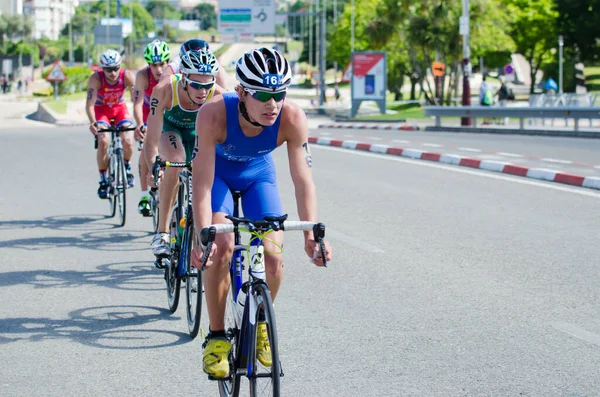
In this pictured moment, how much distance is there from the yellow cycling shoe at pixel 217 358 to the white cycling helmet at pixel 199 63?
2.55 m

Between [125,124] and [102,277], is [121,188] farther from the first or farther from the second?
[102,277]

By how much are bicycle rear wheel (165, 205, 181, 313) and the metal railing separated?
68.8 feet

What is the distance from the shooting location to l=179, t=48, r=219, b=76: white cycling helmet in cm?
695

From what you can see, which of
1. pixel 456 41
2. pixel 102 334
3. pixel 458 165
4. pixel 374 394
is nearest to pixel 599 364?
pixel 374 394

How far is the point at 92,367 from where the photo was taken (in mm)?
5746

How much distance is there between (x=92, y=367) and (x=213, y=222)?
1250mm

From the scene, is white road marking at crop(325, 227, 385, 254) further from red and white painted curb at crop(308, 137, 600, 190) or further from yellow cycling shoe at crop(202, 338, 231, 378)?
red and white painted curb at crop(308, 137, 600, 190)

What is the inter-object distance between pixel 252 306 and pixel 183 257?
2.51 m

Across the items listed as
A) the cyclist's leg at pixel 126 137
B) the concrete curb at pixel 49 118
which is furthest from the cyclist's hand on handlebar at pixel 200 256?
the concrete curb at pixel 49 118

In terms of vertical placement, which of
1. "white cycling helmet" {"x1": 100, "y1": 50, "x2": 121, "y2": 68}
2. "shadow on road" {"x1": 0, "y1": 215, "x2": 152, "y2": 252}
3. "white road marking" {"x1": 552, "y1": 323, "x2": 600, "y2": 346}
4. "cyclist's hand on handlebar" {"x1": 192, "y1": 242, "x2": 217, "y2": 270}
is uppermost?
"white cycling helmet" {"x1": 100, "y1": 50, "x2": 121, "y2": 68}

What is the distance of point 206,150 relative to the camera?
5.03m

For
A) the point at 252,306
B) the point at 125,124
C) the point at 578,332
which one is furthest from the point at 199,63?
the point at 125,124

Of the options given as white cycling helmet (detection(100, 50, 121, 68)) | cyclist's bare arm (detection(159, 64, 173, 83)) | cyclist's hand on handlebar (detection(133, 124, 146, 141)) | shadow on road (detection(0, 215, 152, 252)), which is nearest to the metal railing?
white cycling helmet (detection(100, 50, 121, 68))

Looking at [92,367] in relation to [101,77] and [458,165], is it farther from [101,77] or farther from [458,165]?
[458,165]
